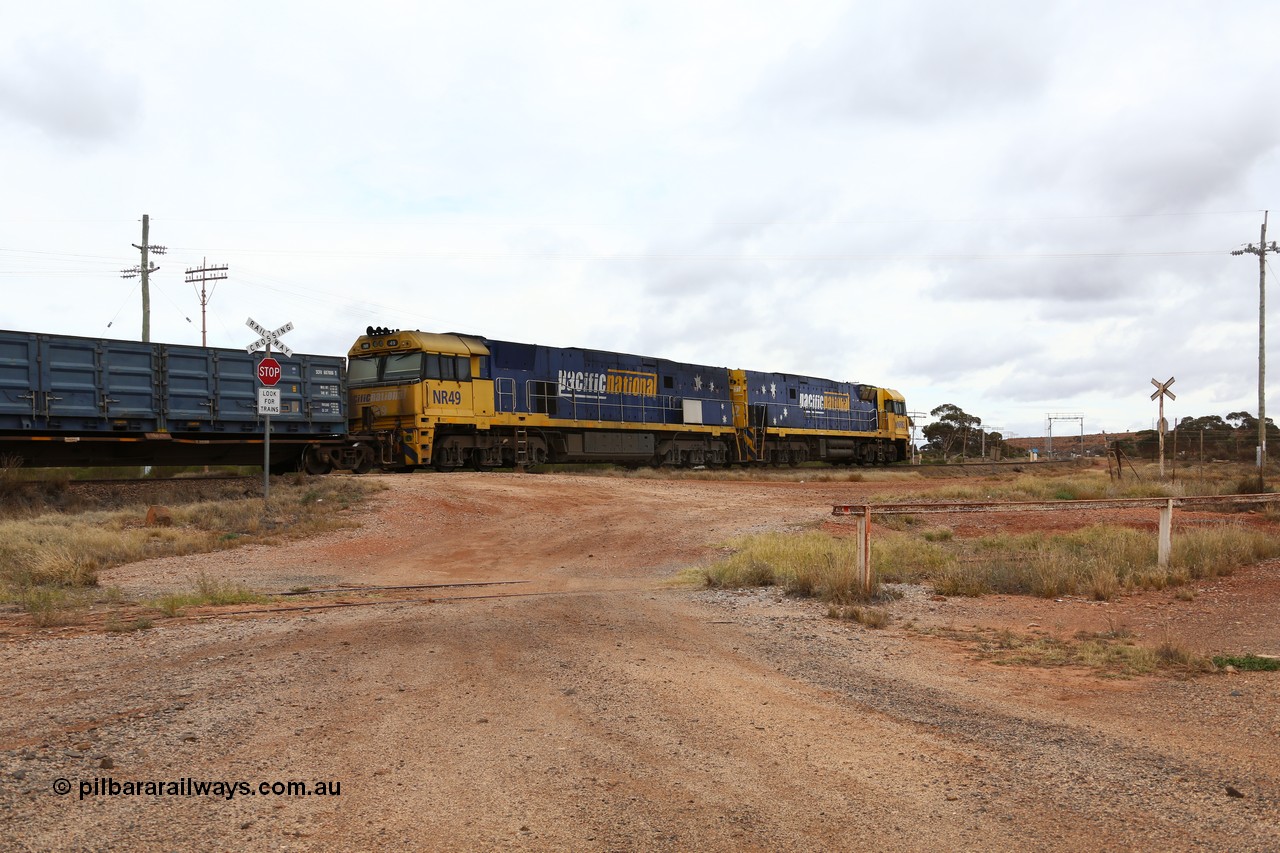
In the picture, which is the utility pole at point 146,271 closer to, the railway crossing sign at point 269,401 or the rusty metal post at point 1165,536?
the railway crossing sign at point 269,401

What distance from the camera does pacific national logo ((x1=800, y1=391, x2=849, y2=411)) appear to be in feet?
133

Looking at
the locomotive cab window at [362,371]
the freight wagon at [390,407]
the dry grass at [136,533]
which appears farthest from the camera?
the locomotive cab window at [362,371]

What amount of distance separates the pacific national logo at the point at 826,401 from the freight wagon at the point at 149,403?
77.5 feet

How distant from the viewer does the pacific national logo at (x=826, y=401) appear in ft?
A: 133

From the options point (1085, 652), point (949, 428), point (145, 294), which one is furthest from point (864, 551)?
point (949, 428)

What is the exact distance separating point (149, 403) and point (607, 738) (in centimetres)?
1736

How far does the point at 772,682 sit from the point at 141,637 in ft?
17.7

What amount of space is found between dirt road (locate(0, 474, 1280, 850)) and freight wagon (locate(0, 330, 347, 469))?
11.9m

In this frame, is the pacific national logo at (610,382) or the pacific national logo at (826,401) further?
the pacific national logo at (826,401)

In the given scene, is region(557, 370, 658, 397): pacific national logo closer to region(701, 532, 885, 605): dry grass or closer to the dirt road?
region(701, 532, 885, 605): dry grass

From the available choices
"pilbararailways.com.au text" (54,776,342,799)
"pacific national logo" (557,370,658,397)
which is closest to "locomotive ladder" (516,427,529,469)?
"pacific national logo" (557,370,658,397)

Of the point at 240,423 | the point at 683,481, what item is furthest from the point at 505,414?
the point at 240,423

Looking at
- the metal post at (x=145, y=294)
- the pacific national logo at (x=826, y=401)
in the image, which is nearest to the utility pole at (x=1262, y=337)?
the pacific national logo at (x=826, y=401)

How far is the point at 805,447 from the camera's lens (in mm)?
40344
